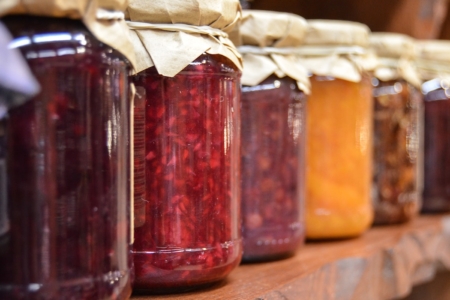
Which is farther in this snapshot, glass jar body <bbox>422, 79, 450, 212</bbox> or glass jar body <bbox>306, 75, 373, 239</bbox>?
glass jar body <bbox>422, 79, 450, 212</bbox>

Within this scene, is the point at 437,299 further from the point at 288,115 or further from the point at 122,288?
the point at 122,288

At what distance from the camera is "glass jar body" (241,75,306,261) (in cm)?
85

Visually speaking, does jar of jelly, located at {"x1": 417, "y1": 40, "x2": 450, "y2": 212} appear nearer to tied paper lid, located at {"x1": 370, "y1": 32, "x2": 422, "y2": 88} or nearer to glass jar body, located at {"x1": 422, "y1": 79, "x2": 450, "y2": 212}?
glass jar body, located at {"x1": 422, "y1": 79, "x2": 450, "y2": 212}

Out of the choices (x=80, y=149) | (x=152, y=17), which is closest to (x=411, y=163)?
(x=152, y=17)

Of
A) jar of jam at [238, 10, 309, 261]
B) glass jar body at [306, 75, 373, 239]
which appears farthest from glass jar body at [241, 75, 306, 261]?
glass jar body at [306, 75, 373, 239]

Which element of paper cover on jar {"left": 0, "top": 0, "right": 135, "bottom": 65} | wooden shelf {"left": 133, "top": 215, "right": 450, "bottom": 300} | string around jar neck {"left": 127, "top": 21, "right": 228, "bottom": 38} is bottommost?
wooden shelf {"left": 133, "top": 215, "right": 450, "bottom": 300}

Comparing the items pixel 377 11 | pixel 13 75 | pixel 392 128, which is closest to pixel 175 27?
pixel 13 75

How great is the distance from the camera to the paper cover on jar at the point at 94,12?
49cm

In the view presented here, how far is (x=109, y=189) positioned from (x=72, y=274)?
8cm

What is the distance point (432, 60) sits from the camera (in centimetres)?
140

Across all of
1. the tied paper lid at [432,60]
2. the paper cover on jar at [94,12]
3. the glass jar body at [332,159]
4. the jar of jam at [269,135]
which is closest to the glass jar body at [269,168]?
the jar of jam at [269,135]

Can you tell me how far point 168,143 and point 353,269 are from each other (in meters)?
0.39

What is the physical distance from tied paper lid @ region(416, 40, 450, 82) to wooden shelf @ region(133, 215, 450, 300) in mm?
319

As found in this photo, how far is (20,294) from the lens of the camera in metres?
0.50
